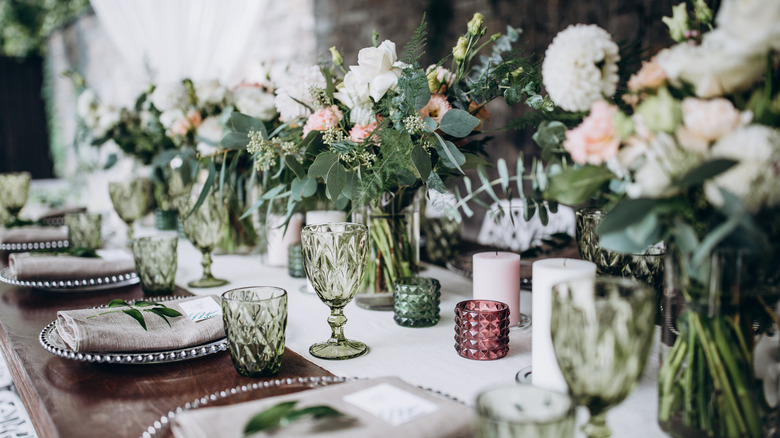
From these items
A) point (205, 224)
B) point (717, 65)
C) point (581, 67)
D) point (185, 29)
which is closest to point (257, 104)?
point (205, 224)

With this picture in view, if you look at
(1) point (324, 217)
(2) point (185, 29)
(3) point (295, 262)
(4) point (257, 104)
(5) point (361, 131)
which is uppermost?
(2) point (185, 29)

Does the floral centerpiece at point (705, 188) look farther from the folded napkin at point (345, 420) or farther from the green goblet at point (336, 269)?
the green goblet at point (336, 269)

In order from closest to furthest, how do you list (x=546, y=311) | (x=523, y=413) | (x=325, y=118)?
1. (x=523, y=413)
2. (x=546, y=311)
3. (x=325, y=118)

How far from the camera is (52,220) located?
2.28 metres

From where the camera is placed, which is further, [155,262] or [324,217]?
[324,217]

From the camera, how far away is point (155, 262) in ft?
4.22

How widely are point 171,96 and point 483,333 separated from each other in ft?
4.03

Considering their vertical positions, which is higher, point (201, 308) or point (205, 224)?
point (205, 224)

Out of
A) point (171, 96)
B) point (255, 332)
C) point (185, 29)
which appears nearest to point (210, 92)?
point (171, 96)

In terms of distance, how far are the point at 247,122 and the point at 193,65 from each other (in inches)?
93.8

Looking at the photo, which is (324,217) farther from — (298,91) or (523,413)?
(523,413)

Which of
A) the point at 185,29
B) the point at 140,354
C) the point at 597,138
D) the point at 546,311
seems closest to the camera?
the point at 597,138

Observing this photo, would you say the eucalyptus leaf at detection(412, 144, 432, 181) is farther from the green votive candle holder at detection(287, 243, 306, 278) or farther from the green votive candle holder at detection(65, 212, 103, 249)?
the green votive candle holder at detection(65, 212, 103, 249)

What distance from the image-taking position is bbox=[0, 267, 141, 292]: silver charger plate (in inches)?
51.6
